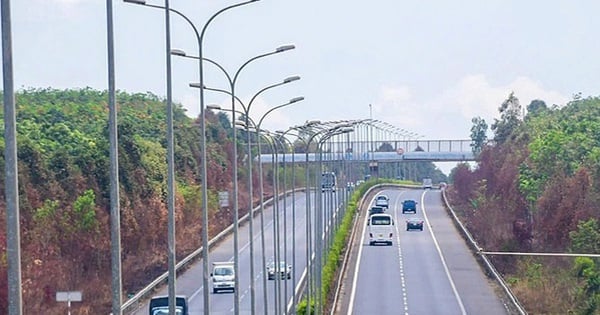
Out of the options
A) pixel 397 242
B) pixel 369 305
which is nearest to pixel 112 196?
pixel 369 305

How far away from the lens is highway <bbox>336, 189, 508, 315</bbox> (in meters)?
68.8

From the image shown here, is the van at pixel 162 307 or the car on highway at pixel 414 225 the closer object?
the van at pixel 162 307

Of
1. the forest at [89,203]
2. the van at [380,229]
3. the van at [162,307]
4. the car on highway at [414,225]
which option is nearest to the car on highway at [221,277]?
the forest at [89,203]

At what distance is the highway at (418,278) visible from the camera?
68750mm

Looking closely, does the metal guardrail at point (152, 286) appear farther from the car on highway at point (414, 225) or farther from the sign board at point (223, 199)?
the car on highway at point (414, 225)

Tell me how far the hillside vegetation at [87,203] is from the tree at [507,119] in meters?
42.6

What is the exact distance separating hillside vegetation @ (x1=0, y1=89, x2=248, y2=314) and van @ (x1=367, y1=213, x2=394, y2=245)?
10814 mm

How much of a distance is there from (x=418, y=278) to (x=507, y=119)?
56447 millimetres

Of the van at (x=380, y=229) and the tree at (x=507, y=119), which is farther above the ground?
the tree at (x=507, y=119)

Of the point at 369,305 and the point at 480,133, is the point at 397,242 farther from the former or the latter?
the point at 480,133

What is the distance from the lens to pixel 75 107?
309ft

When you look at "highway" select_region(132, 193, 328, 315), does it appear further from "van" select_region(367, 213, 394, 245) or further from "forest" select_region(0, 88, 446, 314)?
"van" select_region(367, 213, 394, 245)

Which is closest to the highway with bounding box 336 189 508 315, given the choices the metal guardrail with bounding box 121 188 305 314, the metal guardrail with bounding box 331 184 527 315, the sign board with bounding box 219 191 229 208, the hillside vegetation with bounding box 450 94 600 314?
the metal guardrail with bounding box 331 184 527 315

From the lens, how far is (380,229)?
100 meters
